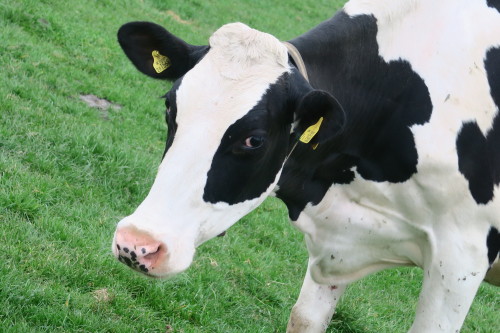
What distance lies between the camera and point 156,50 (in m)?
4.58

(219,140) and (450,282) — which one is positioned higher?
(219,140)

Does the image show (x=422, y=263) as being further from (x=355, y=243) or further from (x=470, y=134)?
(x=470, y=134)

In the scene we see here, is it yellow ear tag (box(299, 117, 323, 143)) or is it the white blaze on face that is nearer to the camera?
the white blaze on face

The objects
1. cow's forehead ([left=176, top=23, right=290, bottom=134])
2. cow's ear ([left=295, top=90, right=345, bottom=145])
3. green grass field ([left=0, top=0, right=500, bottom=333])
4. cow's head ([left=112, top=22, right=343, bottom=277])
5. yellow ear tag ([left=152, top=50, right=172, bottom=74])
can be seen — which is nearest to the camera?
cow's head ([left=112, top=22, right=343, bottom=277])

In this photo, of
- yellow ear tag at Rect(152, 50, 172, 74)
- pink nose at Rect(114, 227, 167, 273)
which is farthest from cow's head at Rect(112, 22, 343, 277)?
yellow ear tag at Rect(152, 50, 172, 74)

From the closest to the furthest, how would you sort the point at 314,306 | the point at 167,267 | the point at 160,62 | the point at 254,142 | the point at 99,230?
the point at 167,267 < the point at 254,142 < the point at 160,62 < the point at 314,306 < the point at 99,230

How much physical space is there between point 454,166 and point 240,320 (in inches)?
76.8

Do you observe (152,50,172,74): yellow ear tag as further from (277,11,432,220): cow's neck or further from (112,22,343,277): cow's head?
(277,11,432,220): cow's neck

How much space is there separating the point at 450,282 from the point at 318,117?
1.27 metres

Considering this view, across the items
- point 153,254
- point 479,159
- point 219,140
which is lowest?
point 479,159

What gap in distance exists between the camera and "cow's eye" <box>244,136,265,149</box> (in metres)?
3.89

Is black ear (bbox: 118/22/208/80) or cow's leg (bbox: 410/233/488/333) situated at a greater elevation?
black ear (bbox: 118/22/208/80)

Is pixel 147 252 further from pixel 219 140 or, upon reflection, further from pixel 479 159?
pixel 479 159

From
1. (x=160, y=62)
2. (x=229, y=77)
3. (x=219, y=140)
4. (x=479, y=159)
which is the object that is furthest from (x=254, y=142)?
(x=479, y=159)
